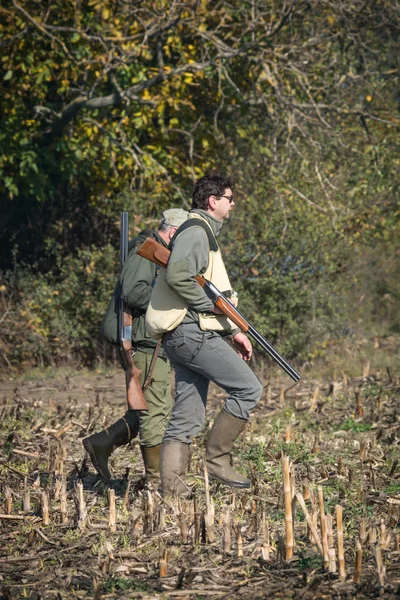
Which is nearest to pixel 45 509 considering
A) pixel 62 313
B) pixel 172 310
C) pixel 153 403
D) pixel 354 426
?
pixel 153 403

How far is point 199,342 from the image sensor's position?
5992 mm

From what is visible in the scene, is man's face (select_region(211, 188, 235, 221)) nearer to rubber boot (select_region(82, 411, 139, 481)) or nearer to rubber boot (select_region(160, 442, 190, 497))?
rubber boot (select_region(160, 442, 190, 497))

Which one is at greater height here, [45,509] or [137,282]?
[137,282]

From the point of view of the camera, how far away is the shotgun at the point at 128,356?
249 inches

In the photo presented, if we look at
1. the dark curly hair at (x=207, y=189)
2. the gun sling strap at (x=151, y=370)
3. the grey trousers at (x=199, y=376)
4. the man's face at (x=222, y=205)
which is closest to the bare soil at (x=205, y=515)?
the grey trousers at (x=199, y=376)

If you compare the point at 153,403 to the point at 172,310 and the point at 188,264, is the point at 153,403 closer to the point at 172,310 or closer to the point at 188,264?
the point at 172,310

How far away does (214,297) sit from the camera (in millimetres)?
6121

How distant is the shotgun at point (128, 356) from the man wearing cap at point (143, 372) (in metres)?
0.06

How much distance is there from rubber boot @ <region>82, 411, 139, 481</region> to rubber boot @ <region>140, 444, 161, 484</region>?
212 millimetres

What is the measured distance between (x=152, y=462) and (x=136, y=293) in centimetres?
113

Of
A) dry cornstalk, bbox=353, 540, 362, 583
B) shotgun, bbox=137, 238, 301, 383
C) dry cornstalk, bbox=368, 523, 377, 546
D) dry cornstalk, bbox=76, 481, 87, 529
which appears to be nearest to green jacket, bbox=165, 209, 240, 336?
shotgun, bbox=137, 238, 301, 383

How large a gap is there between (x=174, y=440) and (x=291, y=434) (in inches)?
88.3

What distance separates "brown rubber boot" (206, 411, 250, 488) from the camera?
6.24 m

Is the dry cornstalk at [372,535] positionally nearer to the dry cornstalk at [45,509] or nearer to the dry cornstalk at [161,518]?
the dry cornstalk at [161,518]
